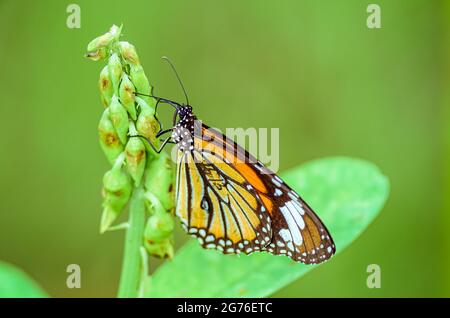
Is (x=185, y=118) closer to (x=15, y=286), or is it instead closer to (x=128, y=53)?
(x=128, y=53)

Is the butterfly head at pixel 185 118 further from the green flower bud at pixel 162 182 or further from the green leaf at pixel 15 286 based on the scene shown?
the green leaf at pixel 15 286

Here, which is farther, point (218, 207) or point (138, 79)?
point (218, 207)

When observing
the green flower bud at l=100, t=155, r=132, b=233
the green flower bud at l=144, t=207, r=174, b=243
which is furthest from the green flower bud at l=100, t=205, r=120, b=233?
the green flower bud at l=144, t=207, r=174, b=243

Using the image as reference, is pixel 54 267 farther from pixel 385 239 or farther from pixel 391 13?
pixel 391 13

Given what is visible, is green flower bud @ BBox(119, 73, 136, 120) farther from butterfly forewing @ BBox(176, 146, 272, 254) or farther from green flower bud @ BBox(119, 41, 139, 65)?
butterfly forewing @ BBox(176, 146, 272, 254)

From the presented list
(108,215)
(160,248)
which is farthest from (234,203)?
(108,215)
